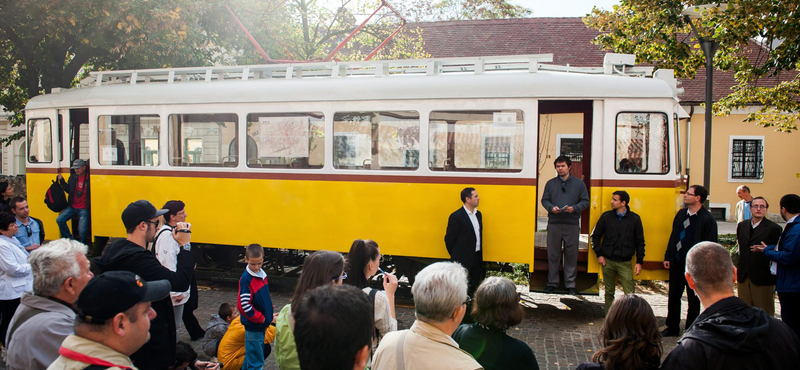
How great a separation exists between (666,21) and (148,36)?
33.0 ft

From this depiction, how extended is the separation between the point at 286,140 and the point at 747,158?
18.6 metres

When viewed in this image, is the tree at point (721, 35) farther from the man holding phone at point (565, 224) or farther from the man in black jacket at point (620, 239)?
the man in black jacket at point (620, 239)

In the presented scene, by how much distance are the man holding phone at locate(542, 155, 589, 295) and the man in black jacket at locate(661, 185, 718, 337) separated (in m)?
1.09

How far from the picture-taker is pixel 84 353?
2.29 metres

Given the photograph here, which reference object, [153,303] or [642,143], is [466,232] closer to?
[642,143]

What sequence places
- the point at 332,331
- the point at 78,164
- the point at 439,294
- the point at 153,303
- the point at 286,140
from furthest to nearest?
the point at 78,164 → the point at 286,140 → the point at 153,303 → the point at 439,294 → the point at 332,331

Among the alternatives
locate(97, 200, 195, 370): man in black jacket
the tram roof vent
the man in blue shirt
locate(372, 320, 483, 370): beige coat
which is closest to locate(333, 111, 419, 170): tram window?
the tram roof vent

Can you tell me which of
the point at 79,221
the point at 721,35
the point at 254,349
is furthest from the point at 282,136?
the point at 721,35

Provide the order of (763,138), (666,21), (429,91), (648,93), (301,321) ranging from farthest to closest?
(763,138), (666,21), (429,91), (648,93), (301,321)

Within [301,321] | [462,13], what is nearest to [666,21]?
[301,321]

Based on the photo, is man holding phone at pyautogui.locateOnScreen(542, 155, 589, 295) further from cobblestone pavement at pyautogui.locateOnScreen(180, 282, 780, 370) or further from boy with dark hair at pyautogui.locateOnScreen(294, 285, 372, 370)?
boy with dark hair at pyautogui.locateOnScreen(294, 285, 372, 370)

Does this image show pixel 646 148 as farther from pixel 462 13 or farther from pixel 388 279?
pixel 462 13

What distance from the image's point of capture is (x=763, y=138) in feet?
66.1

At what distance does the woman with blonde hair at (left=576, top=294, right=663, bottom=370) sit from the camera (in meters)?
2.94
